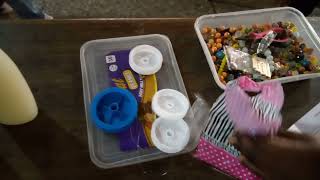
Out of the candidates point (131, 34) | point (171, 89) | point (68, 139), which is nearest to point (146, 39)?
point (131, 34)

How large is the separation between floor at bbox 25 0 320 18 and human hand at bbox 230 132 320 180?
100cm

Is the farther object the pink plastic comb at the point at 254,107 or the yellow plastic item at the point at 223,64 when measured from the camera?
the yellow plastic item at the point at 223,64

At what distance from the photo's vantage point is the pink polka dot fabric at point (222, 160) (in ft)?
1.83

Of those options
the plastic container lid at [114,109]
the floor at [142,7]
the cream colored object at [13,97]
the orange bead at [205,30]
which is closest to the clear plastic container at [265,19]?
the orange bead at [205,30]

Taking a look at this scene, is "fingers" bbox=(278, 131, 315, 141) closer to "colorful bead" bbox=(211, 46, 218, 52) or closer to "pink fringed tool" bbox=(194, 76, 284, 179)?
"pink fringed tool" bbox=(194, 76, 284, 179)

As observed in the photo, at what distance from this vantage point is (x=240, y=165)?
22.1 inches

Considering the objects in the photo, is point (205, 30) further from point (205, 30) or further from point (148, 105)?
point (148, 105)

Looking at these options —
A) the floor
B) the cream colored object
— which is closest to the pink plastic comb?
the cream colored object

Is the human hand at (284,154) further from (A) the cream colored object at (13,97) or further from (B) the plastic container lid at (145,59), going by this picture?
(A) the cream colored object at (13,97)

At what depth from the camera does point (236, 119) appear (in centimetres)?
51

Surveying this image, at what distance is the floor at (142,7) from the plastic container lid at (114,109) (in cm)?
85

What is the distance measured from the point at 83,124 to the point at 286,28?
50cm

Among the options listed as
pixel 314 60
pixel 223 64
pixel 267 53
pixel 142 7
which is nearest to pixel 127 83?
pixel 223 64

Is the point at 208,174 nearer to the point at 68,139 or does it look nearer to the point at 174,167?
the point at 174,167
